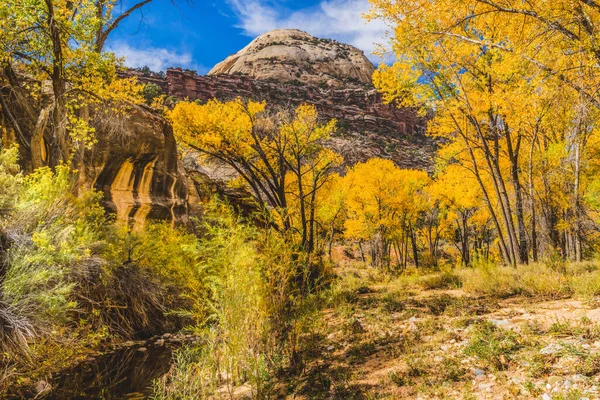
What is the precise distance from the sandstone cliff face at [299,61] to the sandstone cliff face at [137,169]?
87209mm

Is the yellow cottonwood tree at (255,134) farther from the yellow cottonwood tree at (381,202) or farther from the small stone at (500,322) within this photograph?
the yellow cottonwood tree at (381,202)

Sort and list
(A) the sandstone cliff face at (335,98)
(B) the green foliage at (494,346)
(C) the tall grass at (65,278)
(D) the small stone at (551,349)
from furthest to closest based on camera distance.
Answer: (A) the sandstone cliff face at (335,98), (C) the tall grass at (65,278), (B) the green foliage at (494,346), (D) the small stone at (551,349)

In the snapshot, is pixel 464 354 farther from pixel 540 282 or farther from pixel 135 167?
pixel 135 167

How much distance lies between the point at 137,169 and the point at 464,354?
44.0 ft

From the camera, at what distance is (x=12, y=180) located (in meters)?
5.04

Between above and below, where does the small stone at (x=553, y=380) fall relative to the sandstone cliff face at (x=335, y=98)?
below

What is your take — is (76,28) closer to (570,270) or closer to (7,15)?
(7,15)

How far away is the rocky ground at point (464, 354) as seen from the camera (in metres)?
2.96

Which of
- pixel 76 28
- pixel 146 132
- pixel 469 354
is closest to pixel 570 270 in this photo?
pixel 469 354

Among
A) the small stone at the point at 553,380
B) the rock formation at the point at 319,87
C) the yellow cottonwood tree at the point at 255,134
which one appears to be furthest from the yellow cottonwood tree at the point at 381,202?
the rock formation at the point at 319,87

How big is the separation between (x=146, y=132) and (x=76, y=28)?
6.63m

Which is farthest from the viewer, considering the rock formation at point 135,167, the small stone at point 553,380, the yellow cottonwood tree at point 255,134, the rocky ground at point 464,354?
the rock formation at point 135,167

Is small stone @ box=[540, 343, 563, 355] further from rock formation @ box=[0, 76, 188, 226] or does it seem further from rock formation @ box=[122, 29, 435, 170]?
rock formation @ box=[122, 29, 435, 170]

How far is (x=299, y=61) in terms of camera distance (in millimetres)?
107812
